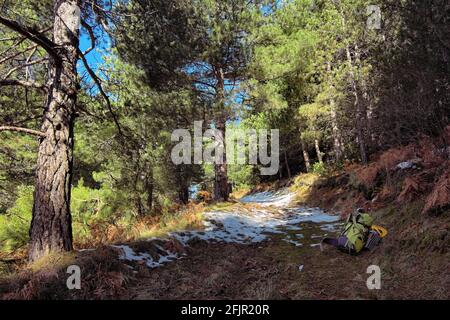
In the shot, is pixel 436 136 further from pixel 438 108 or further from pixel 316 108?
pixel 316 108

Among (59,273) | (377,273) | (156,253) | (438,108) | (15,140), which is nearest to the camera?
(59,273)

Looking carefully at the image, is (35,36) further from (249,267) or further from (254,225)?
(254,225)

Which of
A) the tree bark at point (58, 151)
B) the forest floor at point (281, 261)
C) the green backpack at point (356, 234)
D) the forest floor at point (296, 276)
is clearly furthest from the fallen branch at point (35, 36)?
the green backpack at point (356, 234)

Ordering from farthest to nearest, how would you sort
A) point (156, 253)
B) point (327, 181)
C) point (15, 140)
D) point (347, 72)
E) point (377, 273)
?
point (327, 181)
point (347, 72)
point (15, 140)
point (156, 253)
point (377, 273)

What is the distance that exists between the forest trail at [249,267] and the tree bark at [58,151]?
3.52 ft

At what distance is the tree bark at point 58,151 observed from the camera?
461cm

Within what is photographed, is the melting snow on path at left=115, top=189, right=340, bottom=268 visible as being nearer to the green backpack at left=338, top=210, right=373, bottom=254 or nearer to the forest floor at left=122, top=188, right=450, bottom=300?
the forest floor at left=122, top=188, right=450, bottom=300

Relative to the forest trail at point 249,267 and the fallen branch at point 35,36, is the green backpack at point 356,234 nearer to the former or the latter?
the forest trail at point 249,267

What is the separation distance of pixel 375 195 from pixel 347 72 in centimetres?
554

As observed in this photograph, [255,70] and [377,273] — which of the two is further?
[255,70]

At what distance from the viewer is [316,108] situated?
538 inches

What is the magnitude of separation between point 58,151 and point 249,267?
3516mm
